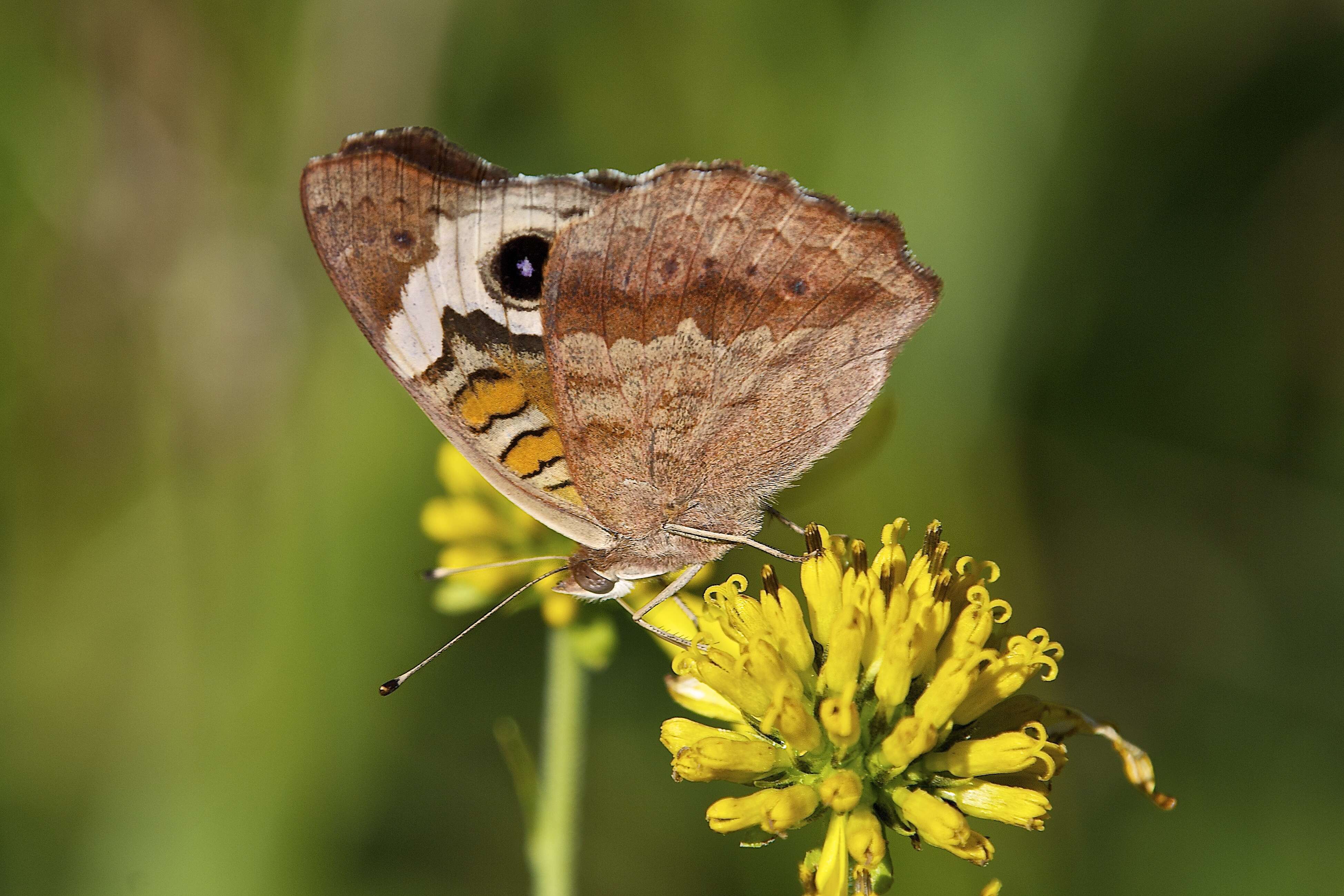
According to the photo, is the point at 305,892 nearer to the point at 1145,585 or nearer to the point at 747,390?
the point at 747,390

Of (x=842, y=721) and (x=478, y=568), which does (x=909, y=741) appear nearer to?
(x=842, y=721)

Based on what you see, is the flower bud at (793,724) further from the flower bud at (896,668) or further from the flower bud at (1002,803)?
the flower bud at (1002,803)

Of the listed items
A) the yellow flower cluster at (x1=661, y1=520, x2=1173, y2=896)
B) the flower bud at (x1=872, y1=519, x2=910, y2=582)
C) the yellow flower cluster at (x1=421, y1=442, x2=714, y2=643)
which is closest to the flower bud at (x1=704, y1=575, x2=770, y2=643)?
the yellow flower cluster at (x1=661, y1=520, x2=1173, y2=896)

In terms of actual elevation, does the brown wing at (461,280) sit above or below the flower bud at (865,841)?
above

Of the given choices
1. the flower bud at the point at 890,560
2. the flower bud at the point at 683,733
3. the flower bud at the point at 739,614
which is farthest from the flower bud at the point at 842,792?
the flower bud at the point at 890,560

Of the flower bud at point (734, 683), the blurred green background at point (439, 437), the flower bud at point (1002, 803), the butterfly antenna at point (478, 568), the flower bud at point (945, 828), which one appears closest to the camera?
the flower bud at point (945, 828)

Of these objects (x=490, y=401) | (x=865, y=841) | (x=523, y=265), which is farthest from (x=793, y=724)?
(x=523, y=265)
